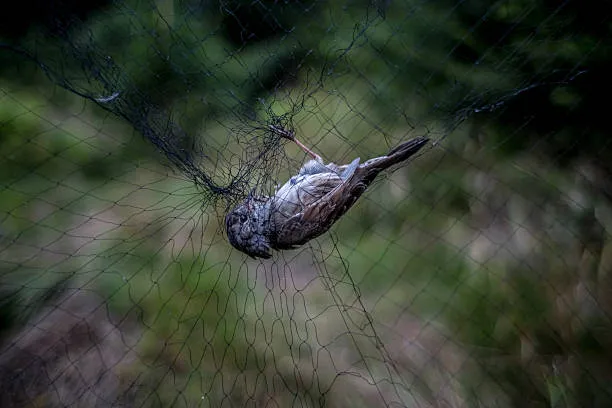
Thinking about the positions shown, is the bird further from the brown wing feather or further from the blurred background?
the blurred background

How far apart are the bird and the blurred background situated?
34 cm

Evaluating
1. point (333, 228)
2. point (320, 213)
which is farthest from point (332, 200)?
point (333, 228)

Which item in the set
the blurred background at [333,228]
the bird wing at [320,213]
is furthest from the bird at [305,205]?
the blurred background at [333,228]

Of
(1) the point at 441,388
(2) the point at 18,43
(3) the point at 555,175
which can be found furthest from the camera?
(3) the point at 555,175

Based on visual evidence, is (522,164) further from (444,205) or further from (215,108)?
(215,108)

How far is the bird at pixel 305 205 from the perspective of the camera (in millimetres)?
1147

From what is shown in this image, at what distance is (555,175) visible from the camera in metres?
2.04

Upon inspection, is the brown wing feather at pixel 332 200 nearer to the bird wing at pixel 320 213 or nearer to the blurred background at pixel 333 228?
the bird wing at pixel 320 213

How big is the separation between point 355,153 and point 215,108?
0.45 meters

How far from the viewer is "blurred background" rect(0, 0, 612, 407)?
1692 mm

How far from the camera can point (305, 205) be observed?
3.82 ft

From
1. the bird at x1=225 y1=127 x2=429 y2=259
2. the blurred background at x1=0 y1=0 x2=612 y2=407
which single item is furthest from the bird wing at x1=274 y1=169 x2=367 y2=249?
the blurred background at x1=0 y1=0 x2=612 y2=407

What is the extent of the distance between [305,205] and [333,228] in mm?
757

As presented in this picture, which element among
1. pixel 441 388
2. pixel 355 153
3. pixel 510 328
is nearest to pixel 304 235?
pixel 355 153
